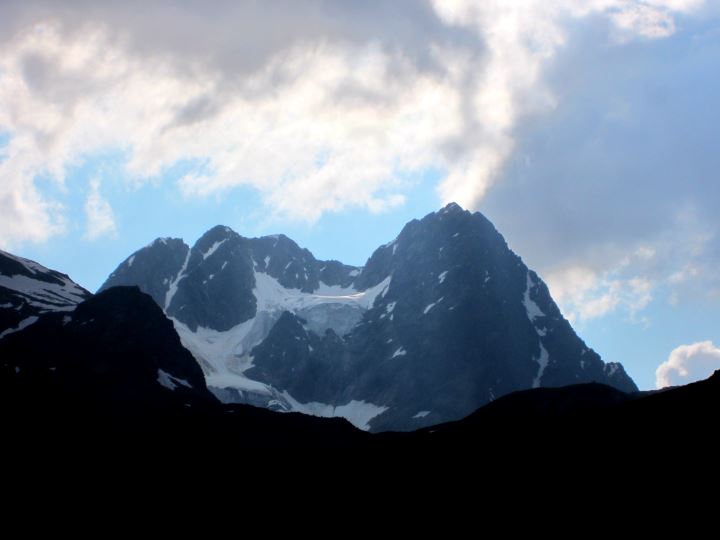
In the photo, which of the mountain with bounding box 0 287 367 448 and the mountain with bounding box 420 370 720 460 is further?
the mountain with bounding box 0 287 367 448

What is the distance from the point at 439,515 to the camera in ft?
341

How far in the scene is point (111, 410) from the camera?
561ft

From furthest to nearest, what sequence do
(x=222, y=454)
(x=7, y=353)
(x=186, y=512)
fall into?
(x=7, y=353) < (x=222, y=454) < (x=186, y=512)

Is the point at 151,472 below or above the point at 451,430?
below

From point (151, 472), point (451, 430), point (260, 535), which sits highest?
point (451, 430)

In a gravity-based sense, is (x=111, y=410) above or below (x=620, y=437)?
above

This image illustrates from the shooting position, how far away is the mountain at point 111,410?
146 meters

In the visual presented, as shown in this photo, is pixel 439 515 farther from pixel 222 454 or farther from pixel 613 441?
pixel 222 454

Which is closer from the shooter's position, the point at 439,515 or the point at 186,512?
the point at 439,515

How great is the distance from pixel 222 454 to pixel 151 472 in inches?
622

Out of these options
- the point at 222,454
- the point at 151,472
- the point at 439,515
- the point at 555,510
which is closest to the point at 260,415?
the point at 222,454

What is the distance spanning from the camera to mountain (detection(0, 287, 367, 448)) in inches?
5728

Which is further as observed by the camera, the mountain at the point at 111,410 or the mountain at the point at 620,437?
the mountain at the point at 111,410

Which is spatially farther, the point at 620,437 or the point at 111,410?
the point at 111,410
